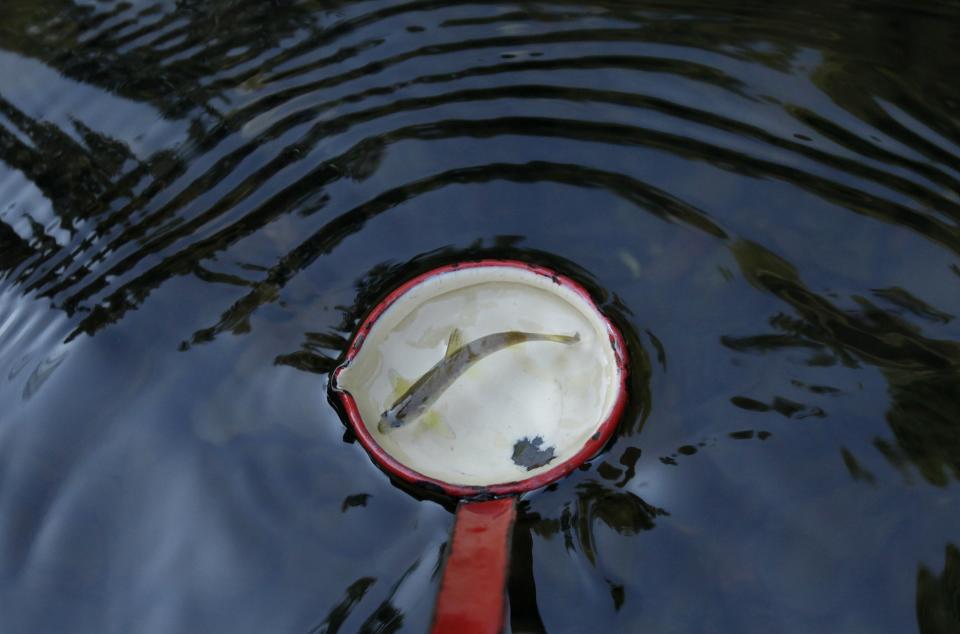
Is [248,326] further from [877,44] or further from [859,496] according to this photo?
[877,44]

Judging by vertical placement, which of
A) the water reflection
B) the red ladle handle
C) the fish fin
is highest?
the red ladle handle

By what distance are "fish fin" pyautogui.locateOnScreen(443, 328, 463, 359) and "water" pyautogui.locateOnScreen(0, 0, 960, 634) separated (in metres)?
0.29

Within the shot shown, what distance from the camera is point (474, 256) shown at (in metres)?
2.59

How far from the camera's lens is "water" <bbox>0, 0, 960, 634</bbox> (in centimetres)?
195

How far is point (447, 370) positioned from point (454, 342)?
0.13 m

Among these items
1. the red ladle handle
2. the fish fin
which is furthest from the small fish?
the red ladle handle

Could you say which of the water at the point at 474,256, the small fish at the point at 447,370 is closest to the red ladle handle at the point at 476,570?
the water at the point at 474,256

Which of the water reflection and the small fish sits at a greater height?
the small fish

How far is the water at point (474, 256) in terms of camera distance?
6.39 feet

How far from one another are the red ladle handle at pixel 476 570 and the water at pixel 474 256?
6.8 inches

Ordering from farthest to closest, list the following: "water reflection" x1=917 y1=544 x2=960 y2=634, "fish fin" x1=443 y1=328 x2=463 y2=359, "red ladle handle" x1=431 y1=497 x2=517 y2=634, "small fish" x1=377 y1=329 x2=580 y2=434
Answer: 1. "fish fin" x1=443 y1=328 x2=463 y2=359
2. "small fish" x1=377 y1=329 x2=580 y2=434
3. "water reflection" x1=917 y1=544 x2=960 y2=634
4. "red ladle handle" x1=431 y1=497 x2=517 y2=634

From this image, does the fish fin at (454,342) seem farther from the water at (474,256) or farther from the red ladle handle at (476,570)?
the red ladle handle at (476,570)

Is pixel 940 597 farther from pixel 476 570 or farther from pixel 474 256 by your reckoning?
pixel 474 256

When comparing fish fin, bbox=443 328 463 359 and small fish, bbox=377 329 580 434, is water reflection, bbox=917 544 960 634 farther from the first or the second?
fish fin, bbox=443 328 463 359
